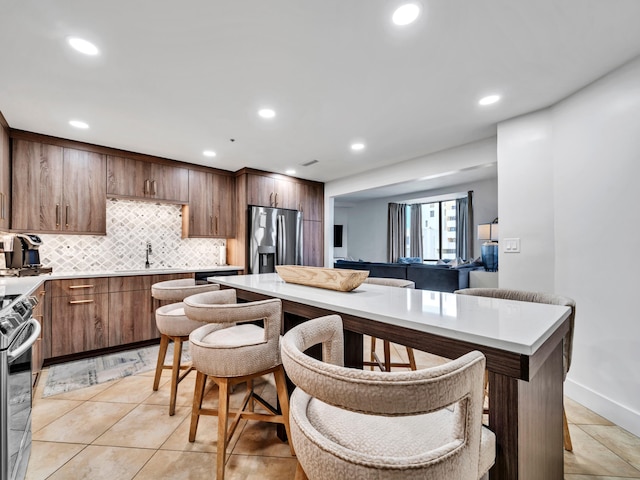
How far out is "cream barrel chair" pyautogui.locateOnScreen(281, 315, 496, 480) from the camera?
0.58 meters

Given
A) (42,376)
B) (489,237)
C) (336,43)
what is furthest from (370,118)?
(42,376)

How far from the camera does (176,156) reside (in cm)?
383

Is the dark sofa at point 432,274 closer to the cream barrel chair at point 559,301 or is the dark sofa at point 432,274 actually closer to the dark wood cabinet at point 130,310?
the cream barrel chair at point 559,301

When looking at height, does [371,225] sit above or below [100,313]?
above

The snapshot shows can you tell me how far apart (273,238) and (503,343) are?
399 centimetres

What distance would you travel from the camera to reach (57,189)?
3.15 m

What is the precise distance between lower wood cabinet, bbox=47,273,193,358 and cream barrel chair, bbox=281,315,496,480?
3206 mm

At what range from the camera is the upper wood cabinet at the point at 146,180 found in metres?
3.51

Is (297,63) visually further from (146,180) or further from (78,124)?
(146,180)

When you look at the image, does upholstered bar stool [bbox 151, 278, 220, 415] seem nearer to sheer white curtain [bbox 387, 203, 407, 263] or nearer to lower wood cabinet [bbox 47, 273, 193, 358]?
lower wood cabinet [bbox 47, 273, 193, 358]

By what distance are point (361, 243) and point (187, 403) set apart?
7.25 meters

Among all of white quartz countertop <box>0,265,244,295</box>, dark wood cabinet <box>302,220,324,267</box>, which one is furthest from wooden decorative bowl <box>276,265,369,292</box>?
dark wood cabinet <box>302,220,324,267</box>

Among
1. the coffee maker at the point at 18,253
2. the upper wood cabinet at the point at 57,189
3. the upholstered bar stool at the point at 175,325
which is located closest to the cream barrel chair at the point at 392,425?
the upholstered bar stool at the point at 175,325

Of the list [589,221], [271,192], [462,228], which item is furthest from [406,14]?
[462,228]
